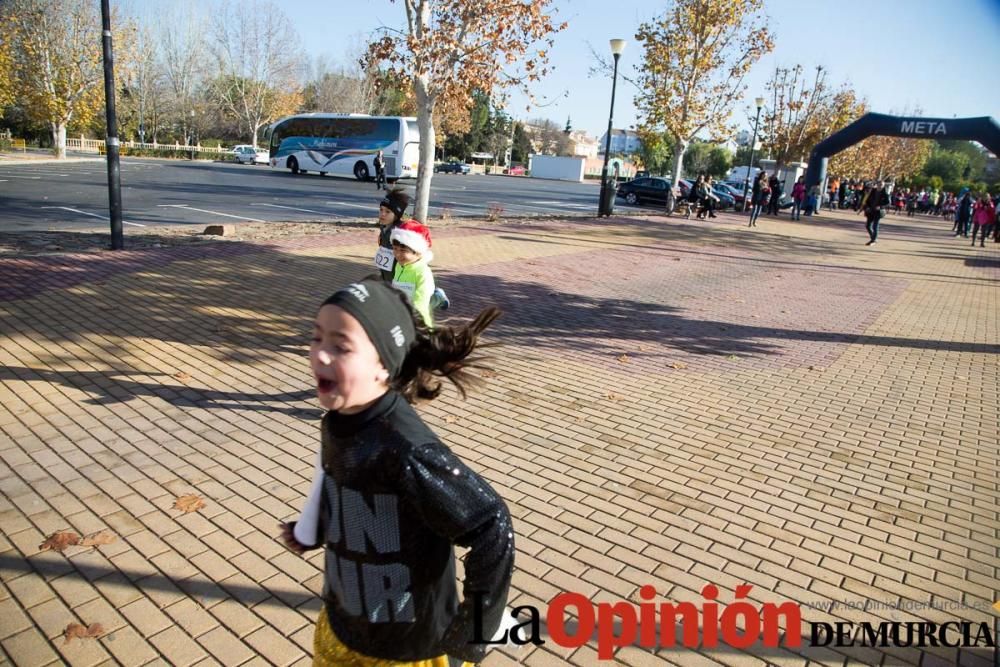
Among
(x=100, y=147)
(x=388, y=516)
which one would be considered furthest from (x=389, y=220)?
(x=100, y=147)

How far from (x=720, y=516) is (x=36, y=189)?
73.3 ft

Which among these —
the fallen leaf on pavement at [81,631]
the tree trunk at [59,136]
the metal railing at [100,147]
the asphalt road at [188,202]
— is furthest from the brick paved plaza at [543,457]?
the metal railing at [100,147]

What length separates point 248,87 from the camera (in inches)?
2778

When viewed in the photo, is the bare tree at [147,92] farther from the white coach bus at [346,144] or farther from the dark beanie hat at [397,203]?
the dark beanie hat at [397,203]

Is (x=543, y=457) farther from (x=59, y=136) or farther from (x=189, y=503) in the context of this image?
(x=59, y=136)

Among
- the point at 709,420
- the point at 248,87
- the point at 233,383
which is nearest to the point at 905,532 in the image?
the point at 709,420

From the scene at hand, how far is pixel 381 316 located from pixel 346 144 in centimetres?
3753

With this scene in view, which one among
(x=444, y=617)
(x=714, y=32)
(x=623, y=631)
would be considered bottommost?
(x=623, y=631)

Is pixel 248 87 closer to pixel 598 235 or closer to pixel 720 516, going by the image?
pixel 598 235

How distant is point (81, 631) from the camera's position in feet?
8.85

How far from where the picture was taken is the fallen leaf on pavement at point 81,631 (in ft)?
8.76

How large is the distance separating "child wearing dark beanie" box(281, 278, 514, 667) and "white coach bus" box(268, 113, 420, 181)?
33303 mm

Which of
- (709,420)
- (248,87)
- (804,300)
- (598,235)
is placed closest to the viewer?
(709,420)

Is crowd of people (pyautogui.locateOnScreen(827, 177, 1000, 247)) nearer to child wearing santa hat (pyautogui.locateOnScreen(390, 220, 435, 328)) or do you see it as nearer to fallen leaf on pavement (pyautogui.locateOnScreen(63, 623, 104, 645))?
child wearing santa hat (pyautogui.locateOnScreen(390, 220, 435, 328))
